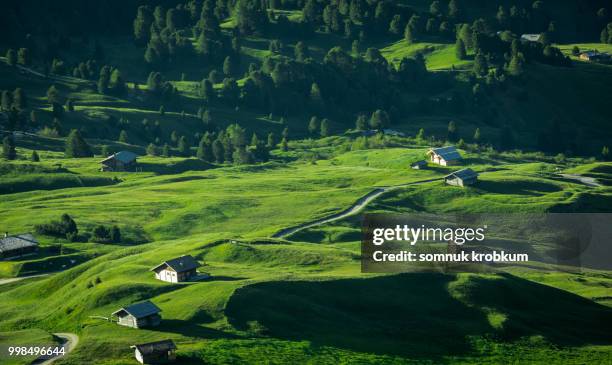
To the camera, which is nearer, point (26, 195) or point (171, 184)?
point (26, 195)

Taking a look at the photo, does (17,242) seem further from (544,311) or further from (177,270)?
(544,311)

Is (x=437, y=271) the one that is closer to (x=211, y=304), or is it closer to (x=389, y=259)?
(x=389, y=259)

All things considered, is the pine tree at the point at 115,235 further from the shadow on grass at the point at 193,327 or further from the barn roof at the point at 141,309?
the shadow on grass at the point at 193,327

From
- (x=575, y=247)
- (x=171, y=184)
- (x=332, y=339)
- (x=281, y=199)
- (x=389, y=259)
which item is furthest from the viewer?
(x=171, y=184)

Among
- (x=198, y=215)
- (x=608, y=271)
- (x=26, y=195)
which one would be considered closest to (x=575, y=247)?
(x=608, y=271)

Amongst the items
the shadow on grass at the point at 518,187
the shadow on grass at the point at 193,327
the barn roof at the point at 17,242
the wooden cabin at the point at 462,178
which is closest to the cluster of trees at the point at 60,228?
the barn roof at the point at 17,242

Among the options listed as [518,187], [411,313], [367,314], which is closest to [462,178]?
[518,187]
